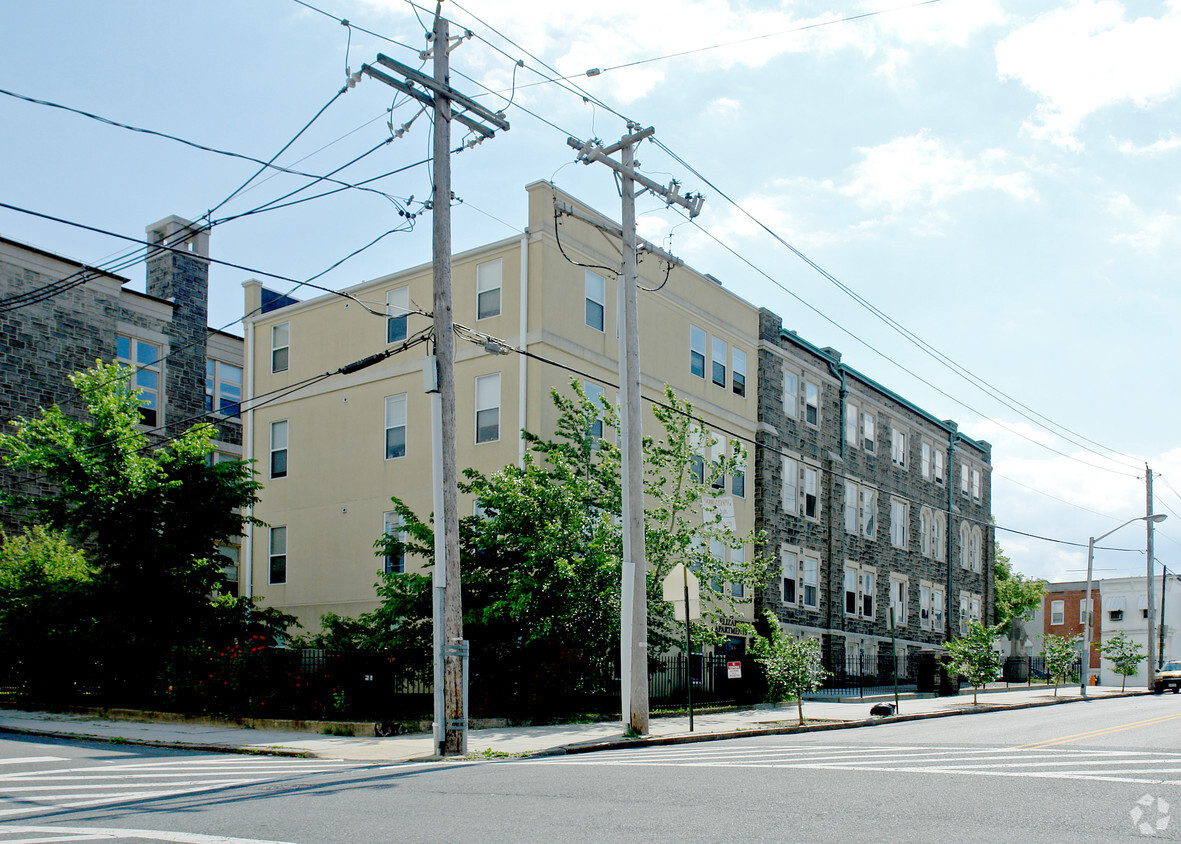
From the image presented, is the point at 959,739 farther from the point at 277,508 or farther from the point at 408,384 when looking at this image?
the point at 277,508

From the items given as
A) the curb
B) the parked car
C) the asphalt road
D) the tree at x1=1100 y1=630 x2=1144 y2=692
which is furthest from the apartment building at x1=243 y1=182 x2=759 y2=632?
the parked car

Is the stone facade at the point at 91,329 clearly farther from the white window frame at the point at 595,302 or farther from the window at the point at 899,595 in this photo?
the window at the point at 899,595

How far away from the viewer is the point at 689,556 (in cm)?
2366

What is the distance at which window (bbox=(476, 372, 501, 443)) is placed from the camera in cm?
2698

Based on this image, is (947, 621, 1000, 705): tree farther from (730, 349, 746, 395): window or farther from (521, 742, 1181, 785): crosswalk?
(521, 742, 1181, 785): crosswalk

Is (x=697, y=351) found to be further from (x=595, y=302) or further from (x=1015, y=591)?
(x=1015, y=591)

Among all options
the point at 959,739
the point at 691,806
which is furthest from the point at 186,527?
the point at 691,806

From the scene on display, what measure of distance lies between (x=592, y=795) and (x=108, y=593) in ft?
55.8

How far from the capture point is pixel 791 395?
36.7m

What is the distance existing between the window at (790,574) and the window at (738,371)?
5.53 metres

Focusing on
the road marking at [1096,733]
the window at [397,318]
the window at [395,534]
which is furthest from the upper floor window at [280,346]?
the road marking at [1096,733]

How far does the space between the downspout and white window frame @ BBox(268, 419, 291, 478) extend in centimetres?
917

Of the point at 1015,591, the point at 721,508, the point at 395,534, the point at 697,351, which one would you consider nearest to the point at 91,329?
the point at 395,534

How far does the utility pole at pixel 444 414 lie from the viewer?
1538 cm
